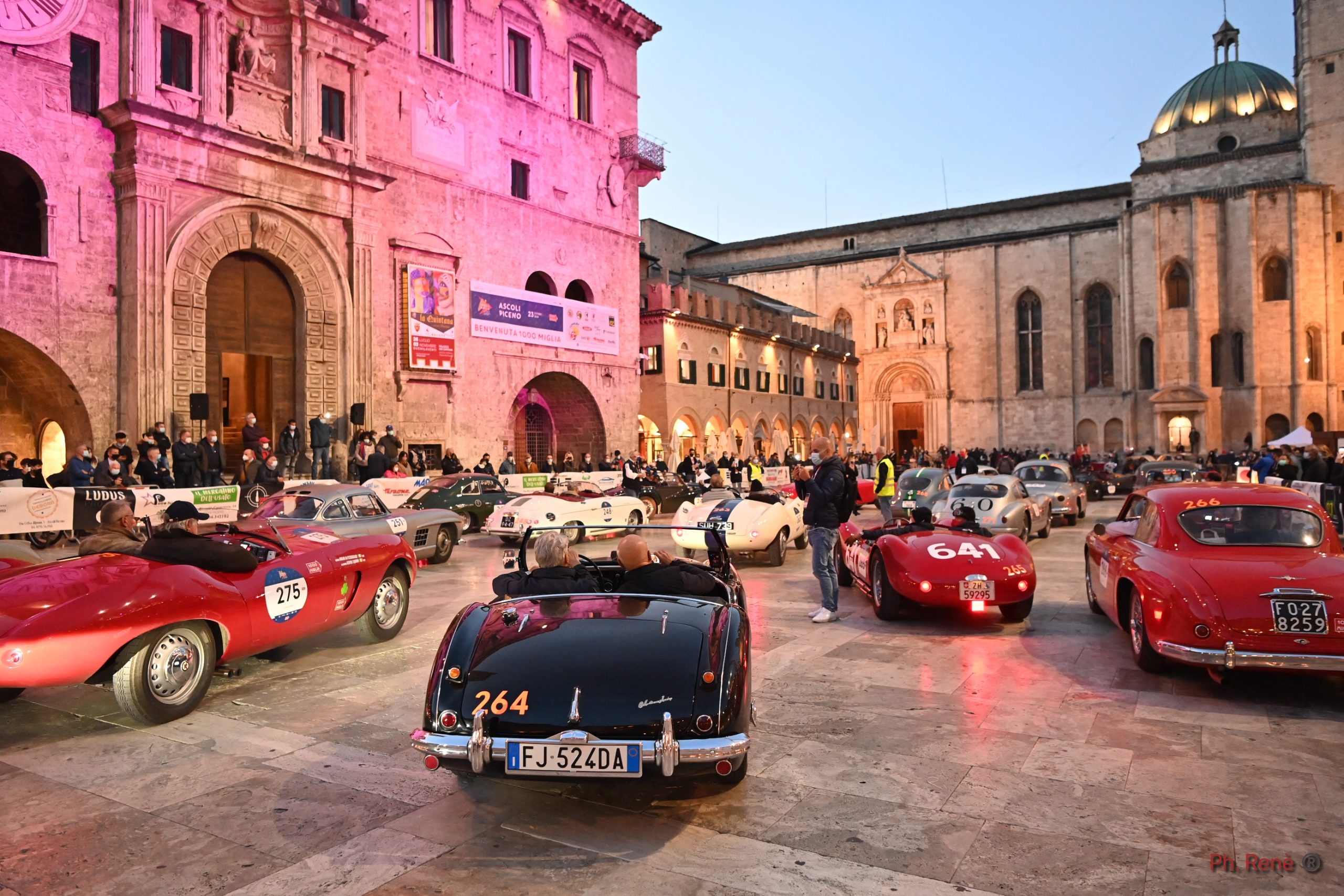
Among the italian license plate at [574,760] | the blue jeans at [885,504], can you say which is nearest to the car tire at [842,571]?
the blue jeans at [885,504]

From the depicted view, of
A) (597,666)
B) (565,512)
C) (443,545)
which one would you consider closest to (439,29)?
(565,512)

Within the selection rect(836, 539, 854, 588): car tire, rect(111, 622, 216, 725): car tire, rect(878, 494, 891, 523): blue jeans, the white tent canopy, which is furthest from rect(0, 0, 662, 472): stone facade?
the white tent canopy

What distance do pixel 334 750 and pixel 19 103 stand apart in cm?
1907

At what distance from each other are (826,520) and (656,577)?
451 centimetres

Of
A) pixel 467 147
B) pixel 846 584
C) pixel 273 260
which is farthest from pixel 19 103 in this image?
pixel 846 584

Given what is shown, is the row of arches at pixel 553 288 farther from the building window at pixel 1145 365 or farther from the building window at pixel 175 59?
the building window at pixel 1145 365

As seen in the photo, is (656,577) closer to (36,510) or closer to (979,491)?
(979,491)

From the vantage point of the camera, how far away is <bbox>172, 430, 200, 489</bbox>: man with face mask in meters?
17.2

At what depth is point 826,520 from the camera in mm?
9398

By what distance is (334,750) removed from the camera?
5363 mm

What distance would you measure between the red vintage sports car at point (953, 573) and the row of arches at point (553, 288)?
22761 millimetres

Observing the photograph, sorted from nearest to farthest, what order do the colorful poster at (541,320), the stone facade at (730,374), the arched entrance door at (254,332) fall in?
1. the arched entrance door at (254,332)
2. the colorful poster at (541,320)
3. the stone facade at (730,374)

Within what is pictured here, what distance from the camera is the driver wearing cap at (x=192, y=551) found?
644cm

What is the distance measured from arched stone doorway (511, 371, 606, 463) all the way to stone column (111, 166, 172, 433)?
13.5m
